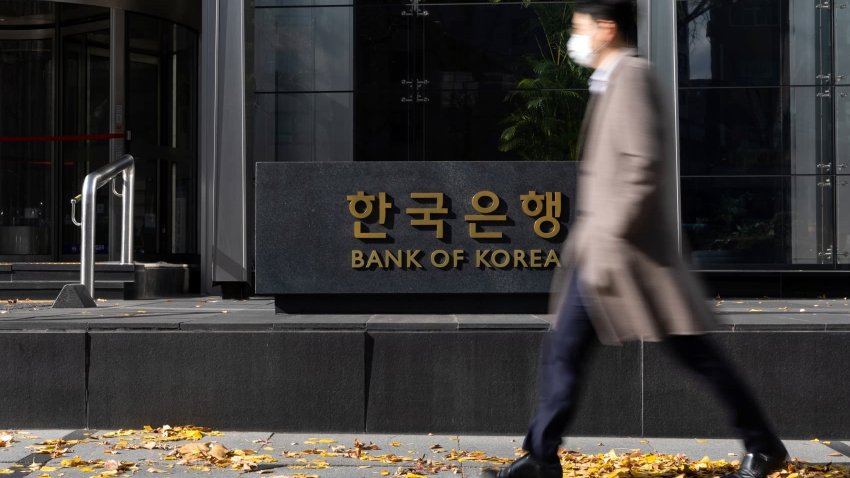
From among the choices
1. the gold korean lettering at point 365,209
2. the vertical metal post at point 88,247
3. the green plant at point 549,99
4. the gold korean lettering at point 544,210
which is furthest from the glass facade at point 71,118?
the gold korean lettering at point 544,210

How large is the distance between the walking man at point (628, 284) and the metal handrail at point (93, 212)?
7.16m

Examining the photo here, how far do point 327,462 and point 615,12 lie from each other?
111 inches

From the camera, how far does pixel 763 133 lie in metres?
14.3

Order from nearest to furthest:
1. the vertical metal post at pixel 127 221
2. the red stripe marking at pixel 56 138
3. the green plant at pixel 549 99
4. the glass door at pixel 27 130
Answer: the vertical metal post at pixel 127 221
the green plant at pixel 549 99
the red stripe marking at pixel 56 138
the glass door at pixel 27 130

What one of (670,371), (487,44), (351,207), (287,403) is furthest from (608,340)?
(487,44)

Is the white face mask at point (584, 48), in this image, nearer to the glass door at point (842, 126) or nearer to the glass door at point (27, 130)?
the glass door at point (842, 126)

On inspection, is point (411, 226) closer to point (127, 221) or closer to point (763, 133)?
point (127, 221)

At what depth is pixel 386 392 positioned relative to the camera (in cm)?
672

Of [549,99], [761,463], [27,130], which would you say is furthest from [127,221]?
[761,463]

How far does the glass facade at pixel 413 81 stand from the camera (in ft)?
48.0

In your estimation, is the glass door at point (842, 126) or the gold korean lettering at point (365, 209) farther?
the glass door at point (842, 126)

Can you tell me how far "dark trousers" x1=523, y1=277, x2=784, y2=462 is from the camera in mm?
4512

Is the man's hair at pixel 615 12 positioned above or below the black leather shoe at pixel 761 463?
above

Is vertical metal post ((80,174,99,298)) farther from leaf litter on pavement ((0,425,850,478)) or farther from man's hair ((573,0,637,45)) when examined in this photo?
man's hair ((573,0,637,45))
